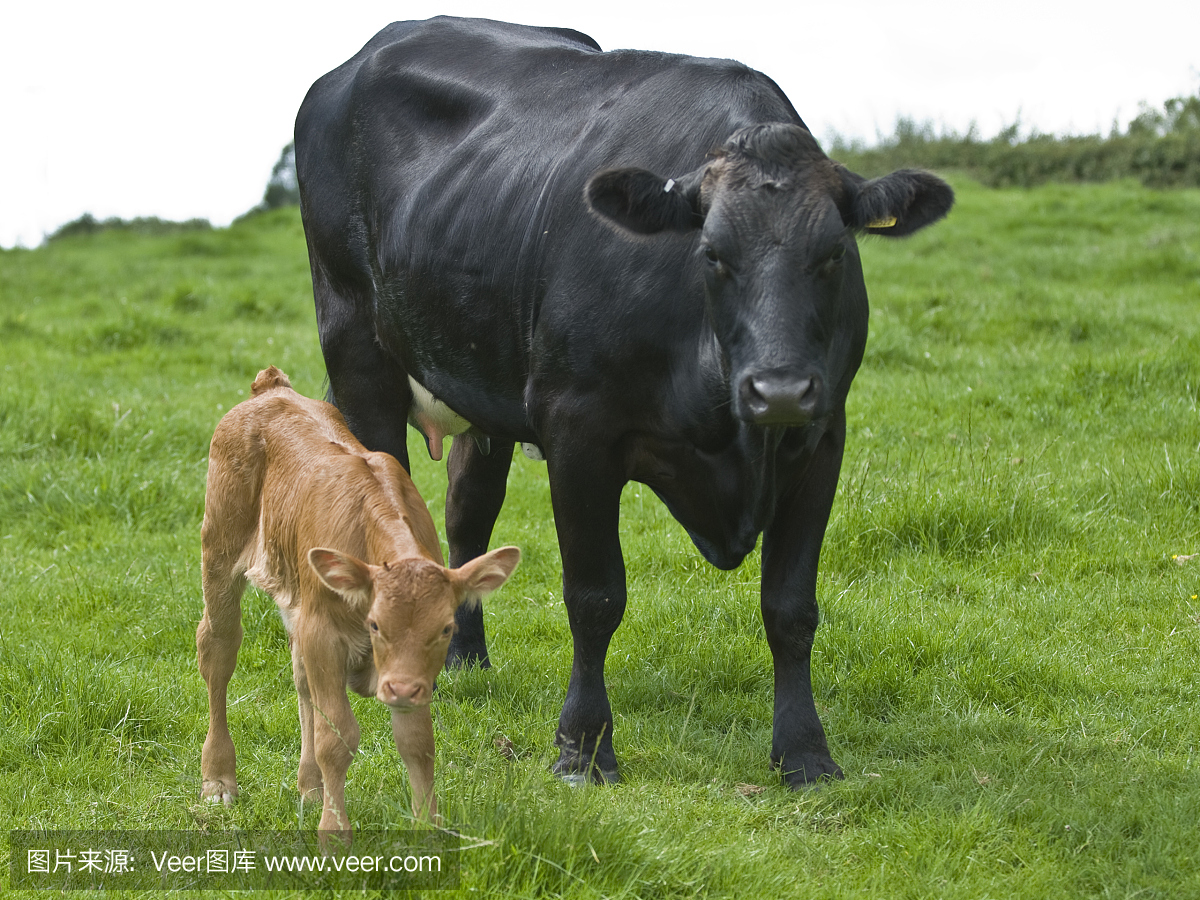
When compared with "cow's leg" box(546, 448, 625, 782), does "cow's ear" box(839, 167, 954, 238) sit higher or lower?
higher

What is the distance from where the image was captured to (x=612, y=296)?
4125mm

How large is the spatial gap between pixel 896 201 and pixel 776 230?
0.48 meters

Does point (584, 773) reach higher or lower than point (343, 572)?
lower

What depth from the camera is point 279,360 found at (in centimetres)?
1121

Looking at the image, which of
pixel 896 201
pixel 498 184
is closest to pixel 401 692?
pixel 896 201

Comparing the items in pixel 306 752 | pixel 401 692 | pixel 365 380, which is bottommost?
pixel 306 752

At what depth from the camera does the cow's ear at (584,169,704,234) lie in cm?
389

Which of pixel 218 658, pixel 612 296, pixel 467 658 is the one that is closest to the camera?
pixel 218 658

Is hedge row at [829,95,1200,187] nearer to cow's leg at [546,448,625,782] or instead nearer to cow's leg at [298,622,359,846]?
cow's leg at [546,448,625,782]

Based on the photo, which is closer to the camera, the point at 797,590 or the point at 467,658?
the point at 797,590

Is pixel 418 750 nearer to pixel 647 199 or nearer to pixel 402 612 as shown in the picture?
pixel 402 612

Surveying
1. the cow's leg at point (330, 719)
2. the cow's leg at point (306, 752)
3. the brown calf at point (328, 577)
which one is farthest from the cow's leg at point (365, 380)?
the cow's leg at point (330, 719)

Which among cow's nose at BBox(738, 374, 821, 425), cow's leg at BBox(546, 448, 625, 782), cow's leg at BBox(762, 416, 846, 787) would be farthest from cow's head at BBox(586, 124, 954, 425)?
cow's leg at BBox(546, 448, 625, 782)

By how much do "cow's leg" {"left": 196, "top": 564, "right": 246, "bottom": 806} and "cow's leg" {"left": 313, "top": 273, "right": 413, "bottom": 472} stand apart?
148cm
